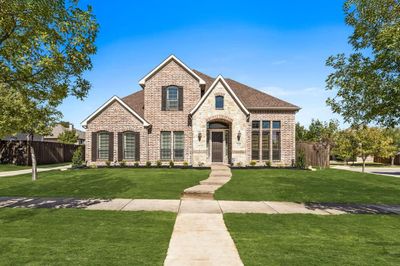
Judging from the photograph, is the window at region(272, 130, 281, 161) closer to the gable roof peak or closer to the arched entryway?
the arched entryway

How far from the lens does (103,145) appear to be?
23.1 meters

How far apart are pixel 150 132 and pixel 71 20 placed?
51.8ft

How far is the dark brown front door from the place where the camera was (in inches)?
922

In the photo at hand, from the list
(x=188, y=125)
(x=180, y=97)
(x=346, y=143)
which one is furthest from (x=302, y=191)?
(x=346, y=143)

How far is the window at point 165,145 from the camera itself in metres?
23.3

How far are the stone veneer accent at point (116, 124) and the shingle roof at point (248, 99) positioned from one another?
1.36 meters

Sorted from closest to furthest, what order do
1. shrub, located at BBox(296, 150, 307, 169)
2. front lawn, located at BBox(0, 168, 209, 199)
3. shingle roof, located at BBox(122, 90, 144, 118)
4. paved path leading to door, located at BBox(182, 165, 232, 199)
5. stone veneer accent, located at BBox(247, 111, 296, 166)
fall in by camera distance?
1. paved path leading to door, located at BBox(182, 165, 232, 199)
2. front lawn, located at BBox(0, 168, 209, 199)
3. shrub, located at BBox(296, 150, 307, 169)
4. stone veneer accent, located at BBox(247, 111, 296, 166)
5. shingle roof, located at BBox(122, 90, 144, 118)

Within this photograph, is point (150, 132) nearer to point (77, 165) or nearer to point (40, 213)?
point (77, 165)

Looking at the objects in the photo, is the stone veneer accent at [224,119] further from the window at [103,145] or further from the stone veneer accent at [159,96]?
the window at [103,145]

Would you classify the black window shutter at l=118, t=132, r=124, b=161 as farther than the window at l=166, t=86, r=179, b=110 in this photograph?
No

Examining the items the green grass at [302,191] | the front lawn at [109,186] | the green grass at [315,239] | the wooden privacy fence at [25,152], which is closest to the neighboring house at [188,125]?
the front lawn at [109,186]

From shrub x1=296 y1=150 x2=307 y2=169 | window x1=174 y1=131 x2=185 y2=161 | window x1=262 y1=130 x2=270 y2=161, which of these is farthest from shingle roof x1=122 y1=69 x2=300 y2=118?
shrub x1=296 y1=150 x2=307 y2=169

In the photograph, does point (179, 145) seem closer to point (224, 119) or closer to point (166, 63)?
point (224, 119)

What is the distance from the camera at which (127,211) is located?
873cm
